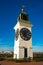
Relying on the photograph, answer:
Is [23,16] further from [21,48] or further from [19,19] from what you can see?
[21,48]

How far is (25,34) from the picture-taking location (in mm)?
45688

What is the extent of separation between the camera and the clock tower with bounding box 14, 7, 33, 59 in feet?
144

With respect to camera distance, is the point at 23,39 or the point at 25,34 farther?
the point at 25,34

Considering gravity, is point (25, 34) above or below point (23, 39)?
above

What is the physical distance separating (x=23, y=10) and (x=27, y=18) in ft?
10.6

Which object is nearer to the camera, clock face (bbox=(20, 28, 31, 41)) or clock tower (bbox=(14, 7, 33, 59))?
clock tower (bbox=(14, 7, 33, 59))

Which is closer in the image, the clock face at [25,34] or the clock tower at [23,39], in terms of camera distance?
the clock tower at [23,39]

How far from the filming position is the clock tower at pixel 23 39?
1729 inches

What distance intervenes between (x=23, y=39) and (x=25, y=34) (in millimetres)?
1772

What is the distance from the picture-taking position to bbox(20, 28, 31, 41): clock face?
148ft

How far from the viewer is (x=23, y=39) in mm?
45000

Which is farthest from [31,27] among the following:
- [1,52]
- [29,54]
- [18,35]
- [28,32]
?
[1,52]

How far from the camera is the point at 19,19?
48.0 m

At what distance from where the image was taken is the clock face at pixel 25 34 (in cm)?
4518
